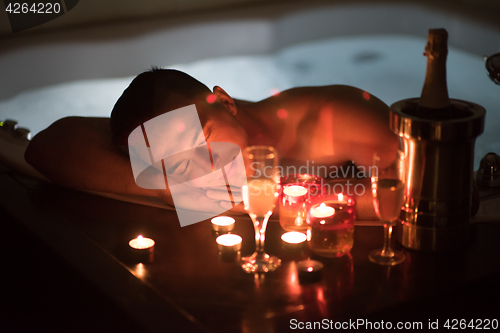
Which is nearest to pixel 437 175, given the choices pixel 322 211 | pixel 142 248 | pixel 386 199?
pixel 386 199

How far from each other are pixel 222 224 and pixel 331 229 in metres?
0.29

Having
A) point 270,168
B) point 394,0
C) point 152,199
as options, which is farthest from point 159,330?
point 394,0

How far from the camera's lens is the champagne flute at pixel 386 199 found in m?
0.88

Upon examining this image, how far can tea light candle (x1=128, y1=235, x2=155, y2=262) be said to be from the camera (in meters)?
1.00

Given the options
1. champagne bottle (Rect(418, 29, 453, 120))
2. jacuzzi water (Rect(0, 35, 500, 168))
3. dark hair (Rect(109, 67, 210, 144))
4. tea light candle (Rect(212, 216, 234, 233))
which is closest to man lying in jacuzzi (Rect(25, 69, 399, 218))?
dark hair (Rect(109, 67, 210, 144))

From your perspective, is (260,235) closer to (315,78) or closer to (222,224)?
(222,224)

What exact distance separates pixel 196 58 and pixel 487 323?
493 centimetres

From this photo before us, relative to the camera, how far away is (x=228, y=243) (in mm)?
1040

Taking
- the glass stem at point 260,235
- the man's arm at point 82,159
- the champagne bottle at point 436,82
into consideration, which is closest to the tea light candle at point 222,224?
the glass stem at point 260,235

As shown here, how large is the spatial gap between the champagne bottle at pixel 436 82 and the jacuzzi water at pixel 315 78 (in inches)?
73.0

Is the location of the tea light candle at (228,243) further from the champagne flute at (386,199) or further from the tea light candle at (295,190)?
the champagne flute at (386,199)

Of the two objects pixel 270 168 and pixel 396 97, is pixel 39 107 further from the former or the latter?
pixel 270 168

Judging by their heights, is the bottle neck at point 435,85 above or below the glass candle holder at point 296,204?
above

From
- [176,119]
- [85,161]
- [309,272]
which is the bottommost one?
[309,272]
